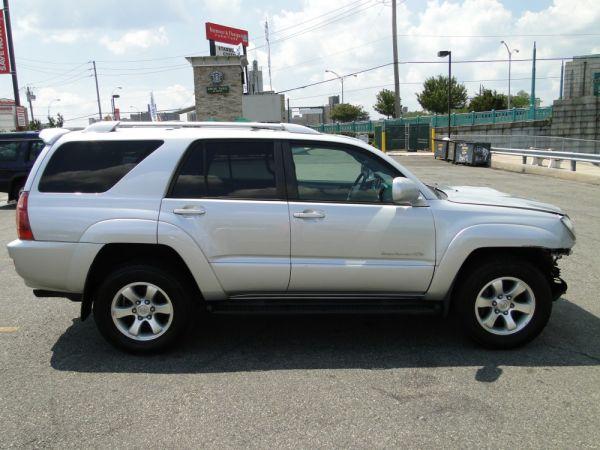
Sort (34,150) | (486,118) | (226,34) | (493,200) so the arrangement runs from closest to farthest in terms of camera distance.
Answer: (493,200) → (34,150) → (486,118) → (226,34)

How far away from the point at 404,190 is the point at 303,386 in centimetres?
161

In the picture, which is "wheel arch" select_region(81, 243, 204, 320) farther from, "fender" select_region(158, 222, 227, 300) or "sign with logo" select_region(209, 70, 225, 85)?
"sign with logo" select_region(209, 70, 225, 85)

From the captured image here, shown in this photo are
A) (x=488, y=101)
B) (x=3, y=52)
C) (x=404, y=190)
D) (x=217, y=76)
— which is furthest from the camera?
(x=488, y=101)

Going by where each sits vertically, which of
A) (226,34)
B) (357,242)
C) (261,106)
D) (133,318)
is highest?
(226,34)

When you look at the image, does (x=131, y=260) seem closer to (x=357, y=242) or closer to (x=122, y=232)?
(x=122, y=232)

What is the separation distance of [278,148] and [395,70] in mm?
40081

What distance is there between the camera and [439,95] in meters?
68.0

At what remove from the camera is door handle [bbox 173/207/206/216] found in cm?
395

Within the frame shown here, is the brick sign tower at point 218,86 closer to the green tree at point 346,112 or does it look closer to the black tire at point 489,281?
the black tire at point 489,281

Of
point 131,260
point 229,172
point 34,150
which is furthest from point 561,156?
point 131,260

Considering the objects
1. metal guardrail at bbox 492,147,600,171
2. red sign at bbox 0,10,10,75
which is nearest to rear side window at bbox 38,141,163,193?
metal guardrail at bbox 492,147,600,171

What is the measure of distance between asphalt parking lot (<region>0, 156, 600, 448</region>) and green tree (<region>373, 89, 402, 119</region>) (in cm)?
7718

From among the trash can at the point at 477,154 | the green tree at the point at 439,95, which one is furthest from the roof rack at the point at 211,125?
the green tree at the point at 439,95

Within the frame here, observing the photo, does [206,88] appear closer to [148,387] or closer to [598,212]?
[598,212]
